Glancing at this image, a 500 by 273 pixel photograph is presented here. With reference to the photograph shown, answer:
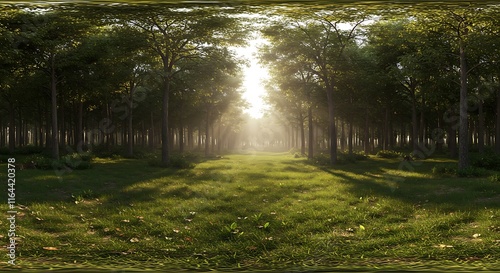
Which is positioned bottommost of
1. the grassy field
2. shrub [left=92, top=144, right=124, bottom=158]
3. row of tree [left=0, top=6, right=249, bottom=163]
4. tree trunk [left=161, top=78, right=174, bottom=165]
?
the grassy field

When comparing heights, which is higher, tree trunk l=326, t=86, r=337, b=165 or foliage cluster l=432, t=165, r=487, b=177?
tree trunk l=326, t=86, r=337, b=165

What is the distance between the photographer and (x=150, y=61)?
9305 mm

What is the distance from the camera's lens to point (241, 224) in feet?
19.1

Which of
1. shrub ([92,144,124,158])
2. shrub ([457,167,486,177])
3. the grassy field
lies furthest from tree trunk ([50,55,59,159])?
shrub ([457,167,486,177])

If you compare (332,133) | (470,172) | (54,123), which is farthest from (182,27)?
(54,123)

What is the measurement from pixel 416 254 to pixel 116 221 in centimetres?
425

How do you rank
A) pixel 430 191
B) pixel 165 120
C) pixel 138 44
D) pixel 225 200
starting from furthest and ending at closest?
pixel 165 120 → pixel 430 191 → pixel 138 44 → pixel 225 200

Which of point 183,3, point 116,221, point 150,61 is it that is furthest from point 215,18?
point 150,61

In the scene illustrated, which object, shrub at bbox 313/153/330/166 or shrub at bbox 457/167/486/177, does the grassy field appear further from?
shrub at bbox 313/153/330/166

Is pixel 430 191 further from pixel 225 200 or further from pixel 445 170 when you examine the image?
pixel 445 170

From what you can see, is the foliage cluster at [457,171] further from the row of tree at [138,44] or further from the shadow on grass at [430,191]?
the row of tree at [138,44]

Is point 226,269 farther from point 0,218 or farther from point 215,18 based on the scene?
point 0,218

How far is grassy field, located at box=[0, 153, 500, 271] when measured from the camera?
14.5 ft

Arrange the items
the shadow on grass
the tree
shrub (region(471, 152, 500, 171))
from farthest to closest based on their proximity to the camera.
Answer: shrub (region(471, 152, 500, 171)) → the shadow on grass → the tree
